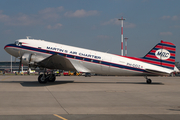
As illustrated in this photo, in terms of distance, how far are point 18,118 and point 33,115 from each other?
2.09 ft

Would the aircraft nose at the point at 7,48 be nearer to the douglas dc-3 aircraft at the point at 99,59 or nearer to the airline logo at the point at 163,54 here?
the douglas dc-3 aircraft at the point at 99,59

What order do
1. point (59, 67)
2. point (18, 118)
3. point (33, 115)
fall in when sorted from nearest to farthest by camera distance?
1. point (18, 118)
2. point (33, 115)
3. point (59, 67)

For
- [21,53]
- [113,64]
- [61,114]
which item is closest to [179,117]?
[61,114]

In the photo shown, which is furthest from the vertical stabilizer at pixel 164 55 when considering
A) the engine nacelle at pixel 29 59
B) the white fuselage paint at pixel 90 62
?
the engine nacelle at pixel 29 59

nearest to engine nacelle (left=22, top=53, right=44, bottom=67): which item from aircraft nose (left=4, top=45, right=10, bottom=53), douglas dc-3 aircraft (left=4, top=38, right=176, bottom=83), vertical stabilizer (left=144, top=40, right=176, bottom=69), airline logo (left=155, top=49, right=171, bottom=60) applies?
douglas dc-3 aircraft (left=4, top=38, right=176, bottom=83)

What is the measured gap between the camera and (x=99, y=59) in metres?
21.6

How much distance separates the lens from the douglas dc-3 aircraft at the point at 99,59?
69.1ft

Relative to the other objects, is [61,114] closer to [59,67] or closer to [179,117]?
[179,117]

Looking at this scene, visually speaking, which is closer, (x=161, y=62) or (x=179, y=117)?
(x=179, y=117)

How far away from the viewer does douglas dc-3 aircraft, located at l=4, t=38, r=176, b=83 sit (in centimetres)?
2105

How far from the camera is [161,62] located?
858 inches

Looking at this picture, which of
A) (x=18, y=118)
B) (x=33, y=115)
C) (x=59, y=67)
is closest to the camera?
(x=18, y=118)

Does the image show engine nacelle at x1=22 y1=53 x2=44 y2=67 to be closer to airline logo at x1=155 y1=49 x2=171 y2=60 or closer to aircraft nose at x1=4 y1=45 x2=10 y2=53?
aircraft nose at x1=4 y1=45 x2=10 y2=53

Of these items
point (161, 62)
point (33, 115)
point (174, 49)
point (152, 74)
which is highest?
point (174, 49)
